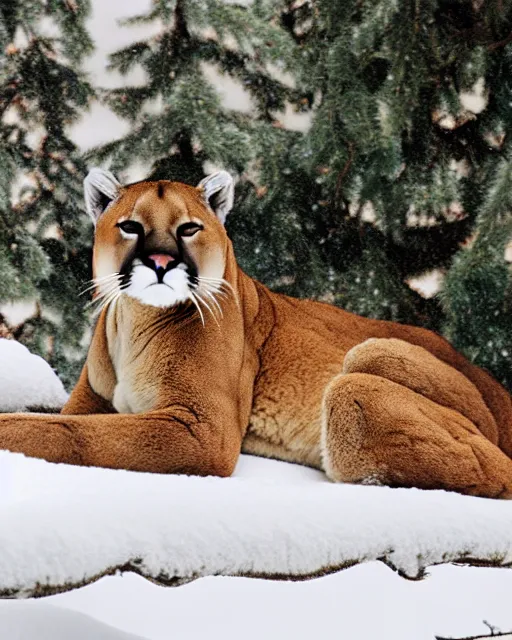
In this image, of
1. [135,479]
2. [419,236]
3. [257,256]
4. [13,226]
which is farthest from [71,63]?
[135,479]

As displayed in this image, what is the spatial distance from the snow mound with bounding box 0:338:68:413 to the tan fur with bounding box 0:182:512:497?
0.28m

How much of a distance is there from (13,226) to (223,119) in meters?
0.74

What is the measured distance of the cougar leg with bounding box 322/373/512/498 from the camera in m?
1.57

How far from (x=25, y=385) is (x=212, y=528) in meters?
1.07

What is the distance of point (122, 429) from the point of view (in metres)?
1.55

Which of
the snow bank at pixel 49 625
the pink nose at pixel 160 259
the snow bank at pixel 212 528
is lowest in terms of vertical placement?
the snow bank at pixel 49 625

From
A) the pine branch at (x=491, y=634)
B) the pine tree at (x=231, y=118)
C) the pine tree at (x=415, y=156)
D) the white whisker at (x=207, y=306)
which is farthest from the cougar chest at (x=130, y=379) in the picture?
the pine tree at (x=415, y=156)

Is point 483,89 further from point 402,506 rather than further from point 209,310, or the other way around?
point 402,506

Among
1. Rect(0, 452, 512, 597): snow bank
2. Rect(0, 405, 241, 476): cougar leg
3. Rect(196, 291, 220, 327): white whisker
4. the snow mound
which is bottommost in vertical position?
the snow mound

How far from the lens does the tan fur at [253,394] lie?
1.56 meters

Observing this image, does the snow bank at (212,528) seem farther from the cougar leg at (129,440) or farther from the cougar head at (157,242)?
the cougar head at (157,242)

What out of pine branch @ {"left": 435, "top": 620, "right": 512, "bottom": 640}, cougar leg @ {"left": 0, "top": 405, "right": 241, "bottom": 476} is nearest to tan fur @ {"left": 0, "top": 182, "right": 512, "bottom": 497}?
cougar leg @ {"left": 0, "top": 405, "right": 241, "bottom": 476}

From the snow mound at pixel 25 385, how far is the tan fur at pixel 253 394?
0.92ft

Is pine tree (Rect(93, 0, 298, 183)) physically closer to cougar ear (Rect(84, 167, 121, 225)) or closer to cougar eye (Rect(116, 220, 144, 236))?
cougar ear (Rect(84, 167, 121, 225))
